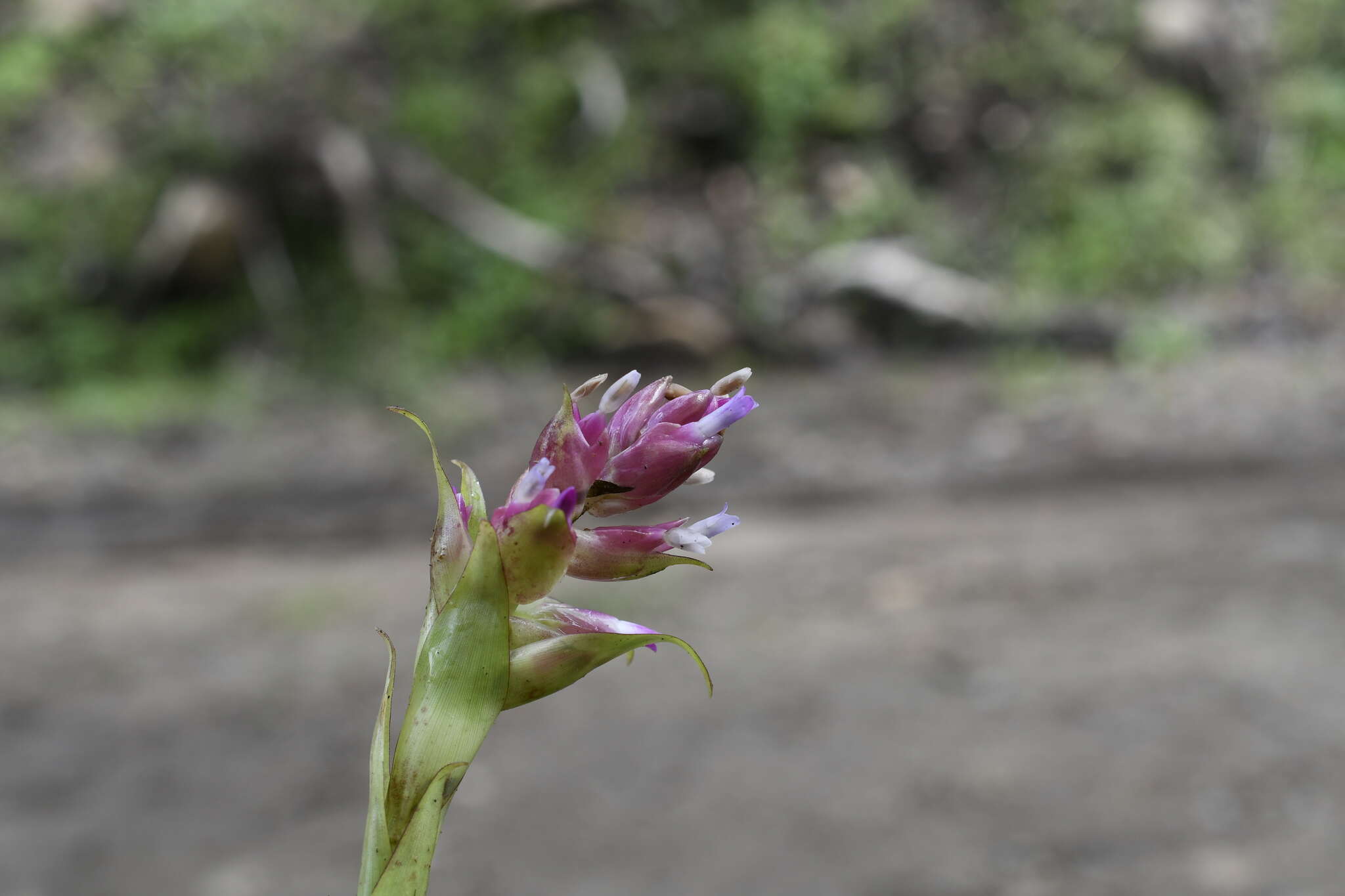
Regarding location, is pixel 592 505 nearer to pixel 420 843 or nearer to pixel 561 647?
pixel 561 647

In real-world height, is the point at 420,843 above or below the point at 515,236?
below

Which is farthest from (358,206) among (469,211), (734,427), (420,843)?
(420,843)

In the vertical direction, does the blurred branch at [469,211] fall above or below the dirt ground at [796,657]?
above

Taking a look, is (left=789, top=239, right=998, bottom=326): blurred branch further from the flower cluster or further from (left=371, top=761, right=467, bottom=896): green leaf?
Result: (left=371, top=761, right=467, bottom=896): green leaf

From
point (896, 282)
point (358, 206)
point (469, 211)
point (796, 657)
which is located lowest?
point (796, 657)

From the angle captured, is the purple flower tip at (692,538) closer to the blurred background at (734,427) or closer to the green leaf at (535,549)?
the green leaf at (535,549)

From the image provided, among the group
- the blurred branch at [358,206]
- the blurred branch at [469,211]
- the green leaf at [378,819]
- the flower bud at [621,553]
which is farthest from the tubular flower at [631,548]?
the blurred branch at [358,206]

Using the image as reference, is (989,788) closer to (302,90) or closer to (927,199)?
(927,199)
